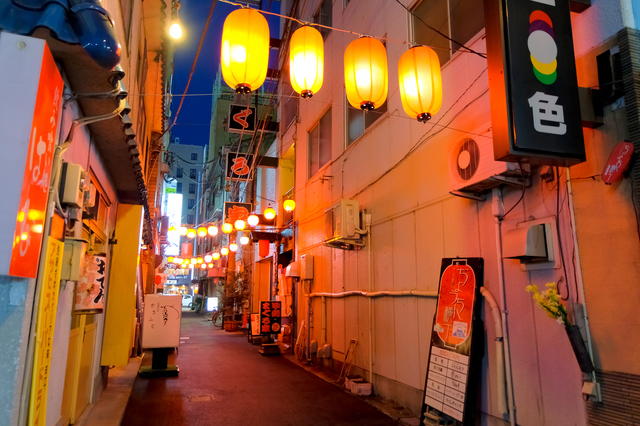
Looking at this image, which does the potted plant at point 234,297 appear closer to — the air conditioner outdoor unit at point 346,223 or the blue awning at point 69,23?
the air conditioner outdoor unit at point 346,223

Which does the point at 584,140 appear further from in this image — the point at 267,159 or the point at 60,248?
the point at 267,159

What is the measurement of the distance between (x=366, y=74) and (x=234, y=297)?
845 inches

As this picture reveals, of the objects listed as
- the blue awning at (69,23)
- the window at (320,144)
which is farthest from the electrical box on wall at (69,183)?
the window at (320,144)

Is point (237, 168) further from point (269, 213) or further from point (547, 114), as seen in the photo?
point (547, 114)

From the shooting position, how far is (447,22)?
8195 mm

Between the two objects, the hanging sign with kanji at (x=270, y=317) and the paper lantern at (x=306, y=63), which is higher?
the paper lantern at (x=306, y=63)

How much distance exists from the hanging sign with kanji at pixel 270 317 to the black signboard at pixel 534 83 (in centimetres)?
1370

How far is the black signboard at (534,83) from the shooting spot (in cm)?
480

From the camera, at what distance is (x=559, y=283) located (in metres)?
5.36

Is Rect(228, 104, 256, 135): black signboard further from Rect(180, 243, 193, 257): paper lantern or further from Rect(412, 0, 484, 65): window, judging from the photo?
Rect(180, 243, 193, 257): paper lantern

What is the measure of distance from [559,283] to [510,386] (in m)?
1.74

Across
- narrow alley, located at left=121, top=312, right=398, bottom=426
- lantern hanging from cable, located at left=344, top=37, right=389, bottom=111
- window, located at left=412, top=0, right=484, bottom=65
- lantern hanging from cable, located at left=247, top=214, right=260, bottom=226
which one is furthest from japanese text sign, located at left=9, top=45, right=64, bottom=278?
lantern hanging from cable, located at left=247, top=214, right=260, bottom=226

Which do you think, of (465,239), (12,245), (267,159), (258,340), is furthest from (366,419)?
(267,159)

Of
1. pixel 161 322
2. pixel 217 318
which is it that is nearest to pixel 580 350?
pixel 161 322
